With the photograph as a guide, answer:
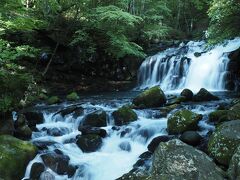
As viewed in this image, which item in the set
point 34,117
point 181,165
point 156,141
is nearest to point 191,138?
point 156,141

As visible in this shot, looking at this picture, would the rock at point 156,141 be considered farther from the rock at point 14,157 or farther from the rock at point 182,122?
the rock at point 14,157

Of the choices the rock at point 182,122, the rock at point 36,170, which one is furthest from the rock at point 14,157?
the rock at point 182,122

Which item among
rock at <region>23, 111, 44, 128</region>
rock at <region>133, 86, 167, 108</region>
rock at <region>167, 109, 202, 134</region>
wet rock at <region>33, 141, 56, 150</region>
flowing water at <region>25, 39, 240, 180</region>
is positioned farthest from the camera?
rock at <region>133, 86, 167, 108</region>

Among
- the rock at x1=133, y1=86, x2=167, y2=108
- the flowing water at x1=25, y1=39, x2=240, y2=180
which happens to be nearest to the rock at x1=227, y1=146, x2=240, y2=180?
the flowing water at x1=25, y1=39, x2=240, y2=180

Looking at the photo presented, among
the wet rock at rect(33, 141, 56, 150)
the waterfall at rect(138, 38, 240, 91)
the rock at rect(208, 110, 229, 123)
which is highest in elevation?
the waterfall at rect(138, 38, 240, 91)

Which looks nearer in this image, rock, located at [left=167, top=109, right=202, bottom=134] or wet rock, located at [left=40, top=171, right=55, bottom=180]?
wet rock, located at [left=40, top=171, right=55, bottom=180]

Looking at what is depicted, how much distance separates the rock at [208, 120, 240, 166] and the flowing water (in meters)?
2.13

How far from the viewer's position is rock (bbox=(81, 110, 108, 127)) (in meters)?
11.8

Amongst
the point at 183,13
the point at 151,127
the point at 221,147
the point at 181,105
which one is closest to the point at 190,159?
the point at 221,147

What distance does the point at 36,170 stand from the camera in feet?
28.1

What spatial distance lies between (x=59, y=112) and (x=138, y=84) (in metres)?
9.07

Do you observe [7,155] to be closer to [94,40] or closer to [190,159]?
[190,159]

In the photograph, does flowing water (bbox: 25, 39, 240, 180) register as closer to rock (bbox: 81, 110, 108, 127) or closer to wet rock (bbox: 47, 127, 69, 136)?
wet rock (bbox: 47, 127, 69, 136)

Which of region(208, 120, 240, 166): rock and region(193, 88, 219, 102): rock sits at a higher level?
region(193, 88, 219, 102): rock
